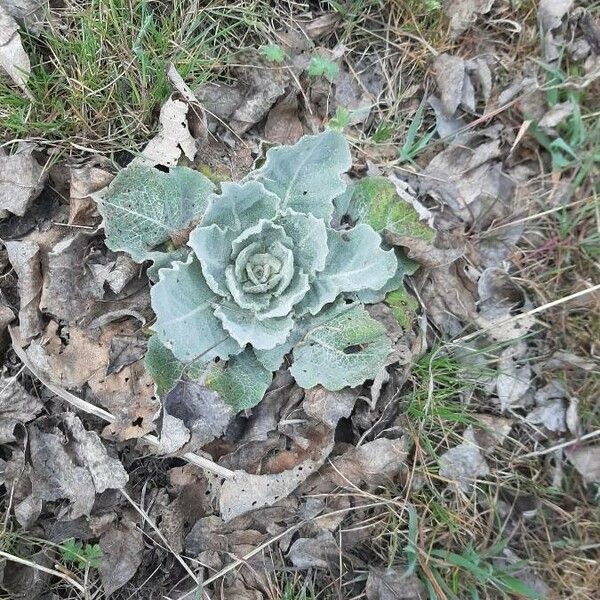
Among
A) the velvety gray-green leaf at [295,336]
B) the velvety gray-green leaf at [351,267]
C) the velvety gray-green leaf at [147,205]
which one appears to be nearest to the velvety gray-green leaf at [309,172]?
the velvety gray-green leaf at [351,267]

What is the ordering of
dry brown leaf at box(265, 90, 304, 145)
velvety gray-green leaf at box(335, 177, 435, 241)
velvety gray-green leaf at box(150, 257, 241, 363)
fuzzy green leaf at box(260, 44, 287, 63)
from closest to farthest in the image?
velvety gray-green leaf at box(150, 257, 241, 363) → velvety gray-green leaf at box(335, 177, 435, 241) → fuzzy green leaf at box(260, 44, 287, 63) → dry brown leaf at box(265, 90, 304, 145)

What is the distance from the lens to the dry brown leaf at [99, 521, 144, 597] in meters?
2.32

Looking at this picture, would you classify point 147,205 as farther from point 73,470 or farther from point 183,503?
point 183,503

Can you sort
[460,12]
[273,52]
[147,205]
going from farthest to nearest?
1. [460,12]
2. [273,52]
3. [147,205]

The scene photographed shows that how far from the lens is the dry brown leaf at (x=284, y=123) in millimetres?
2633

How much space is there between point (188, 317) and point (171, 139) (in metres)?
0.75

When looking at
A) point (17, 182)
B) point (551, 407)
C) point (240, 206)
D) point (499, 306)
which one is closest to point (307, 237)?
point (240, 206)

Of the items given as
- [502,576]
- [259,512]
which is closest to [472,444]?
[502,576]

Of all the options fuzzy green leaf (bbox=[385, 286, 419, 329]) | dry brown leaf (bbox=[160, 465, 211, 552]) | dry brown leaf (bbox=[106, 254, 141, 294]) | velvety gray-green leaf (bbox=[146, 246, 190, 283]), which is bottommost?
dry brown leaf (bbox=[160, 465, 211, 552])

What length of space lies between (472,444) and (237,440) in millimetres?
965

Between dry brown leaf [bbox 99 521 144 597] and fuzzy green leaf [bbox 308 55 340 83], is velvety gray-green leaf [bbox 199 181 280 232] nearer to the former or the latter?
fuzzy green leaf [bbox 308 55 340 83]

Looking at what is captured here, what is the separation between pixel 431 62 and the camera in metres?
2.79

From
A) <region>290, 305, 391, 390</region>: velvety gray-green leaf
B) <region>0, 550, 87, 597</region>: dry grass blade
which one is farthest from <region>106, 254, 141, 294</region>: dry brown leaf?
<region>0, 550, 87, 597</region>: dry grass blade

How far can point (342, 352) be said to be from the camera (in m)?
2.33
